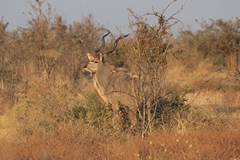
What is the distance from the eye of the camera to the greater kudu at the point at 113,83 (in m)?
7.15

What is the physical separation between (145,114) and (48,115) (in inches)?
70.9

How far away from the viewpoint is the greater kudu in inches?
281

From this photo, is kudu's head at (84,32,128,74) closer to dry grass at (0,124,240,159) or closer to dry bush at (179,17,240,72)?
dry grass at (0,124,240,159)

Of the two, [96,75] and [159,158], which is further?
[96,75]

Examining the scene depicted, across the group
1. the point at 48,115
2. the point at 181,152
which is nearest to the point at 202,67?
the point at 48,115

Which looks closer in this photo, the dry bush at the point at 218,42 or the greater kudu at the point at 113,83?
the greater kudu at the point at 113,83

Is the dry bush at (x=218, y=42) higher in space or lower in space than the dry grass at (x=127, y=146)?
higher

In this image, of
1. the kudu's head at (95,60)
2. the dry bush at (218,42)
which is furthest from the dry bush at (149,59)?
the dry bush at (218,42)

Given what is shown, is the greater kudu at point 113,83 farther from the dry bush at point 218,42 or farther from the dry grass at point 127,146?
the dry bush at point 218,42

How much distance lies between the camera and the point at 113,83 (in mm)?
7938

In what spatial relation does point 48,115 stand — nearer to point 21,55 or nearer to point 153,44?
point 153,44

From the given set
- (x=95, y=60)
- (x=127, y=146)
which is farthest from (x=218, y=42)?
(x=127, y=146)

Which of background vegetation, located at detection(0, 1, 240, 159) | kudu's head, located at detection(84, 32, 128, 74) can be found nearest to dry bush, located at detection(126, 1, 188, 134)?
background vegetation, located at detection(0, 1, 240, 159)

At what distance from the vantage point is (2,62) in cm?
1325
